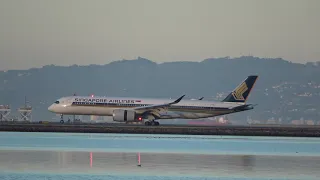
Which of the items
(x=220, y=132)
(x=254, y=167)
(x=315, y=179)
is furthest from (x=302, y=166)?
(x=220, y=132)

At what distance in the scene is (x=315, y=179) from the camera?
36.3 m

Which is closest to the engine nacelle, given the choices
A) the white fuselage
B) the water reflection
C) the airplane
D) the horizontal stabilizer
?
the airplane

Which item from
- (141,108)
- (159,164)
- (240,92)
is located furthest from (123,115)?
(159,164)

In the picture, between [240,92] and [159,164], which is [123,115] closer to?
[240,92]

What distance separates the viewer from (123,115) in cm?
9362

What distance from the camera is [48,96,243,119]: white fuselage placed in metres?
94.6

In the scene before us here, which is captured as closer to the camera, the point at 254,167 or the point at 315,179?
the point at 315,179

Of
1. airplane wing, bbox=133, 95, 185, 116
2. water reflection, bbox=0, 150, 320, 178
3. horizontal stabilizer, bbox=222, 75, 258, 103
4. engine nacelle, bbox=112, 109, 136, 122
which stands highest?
horizontal stabilizer, bbox=222, 75, 258, 103

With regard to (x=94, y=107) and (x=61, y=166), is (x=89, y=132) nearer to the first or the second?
(x=94, y=107)

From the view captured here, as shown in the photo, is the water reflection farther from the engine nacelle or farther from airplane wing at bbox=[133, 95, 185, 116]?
airplane wing at bbox=[133, 95, 185, 116]

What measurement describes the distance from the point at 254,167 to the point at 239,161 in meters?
3.65

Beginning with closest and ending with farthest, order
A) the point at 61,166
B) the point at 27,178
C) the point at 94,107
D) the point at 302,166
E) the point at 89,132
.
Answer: the point at 27,178, the point at 61,166, the point at 302,166, the point at 89,132, the point at 94,107

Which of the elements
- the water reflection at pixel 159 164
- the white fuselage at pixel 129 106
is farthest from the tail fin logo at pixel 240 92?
the water reflection at pixel 159 164

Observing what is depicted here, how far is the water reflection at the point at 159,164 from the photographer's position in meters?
38.7
